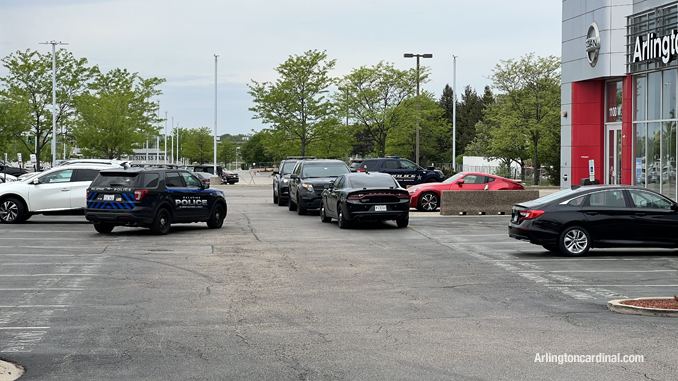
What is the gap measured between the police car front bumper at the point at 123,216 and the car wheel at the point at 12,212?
16.0 ft

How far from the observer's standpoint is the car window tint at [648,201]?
16734 millimetres

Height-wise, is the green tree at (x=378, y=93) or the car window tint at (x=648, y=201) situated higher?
the green tree at (x=378, y=93)

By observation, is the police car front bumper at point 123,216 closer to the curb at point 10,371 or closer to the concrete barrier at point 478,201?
the concrete barrier at point 478,201

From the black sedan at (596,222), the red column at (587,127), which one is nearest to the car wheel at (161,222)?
the black sedan at (596,222)

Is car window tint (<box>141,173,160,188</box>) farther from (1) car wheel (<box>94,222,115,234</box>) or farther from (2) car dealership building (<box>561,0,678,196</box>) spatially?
A: (2) car dealership building (<box>561,0,678,196</box>)

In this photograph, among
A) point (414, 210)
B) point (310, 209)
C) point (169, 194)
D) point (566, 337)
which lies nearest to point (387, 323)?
point (566, 337)

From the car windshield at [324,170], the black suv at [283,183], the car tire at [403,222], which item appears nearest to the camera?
the car tire at [403,222]

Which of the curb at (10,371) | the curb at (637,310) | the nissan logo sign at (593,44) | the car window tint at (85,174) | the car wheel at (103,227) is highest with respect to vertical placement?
the nissan logo sign at (593,44)

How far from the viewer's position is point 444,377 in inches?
277

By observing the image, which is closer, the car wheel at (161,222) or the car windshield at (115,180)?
the car windshield at (115,180)

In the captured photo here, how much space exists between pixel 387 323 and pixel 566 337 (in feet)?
6.61

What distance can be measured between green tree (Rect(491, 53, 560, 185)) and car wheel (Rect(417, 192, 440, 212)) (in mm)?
33379

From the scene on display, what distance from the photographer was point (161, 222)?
21000mm

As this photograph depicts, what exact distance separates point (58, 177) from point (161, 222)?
17.3 ft
